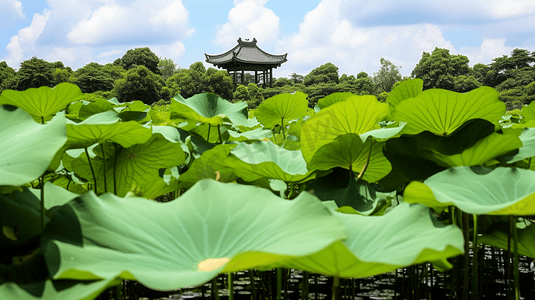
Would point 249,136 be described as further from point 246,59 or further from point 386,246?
point 246,59

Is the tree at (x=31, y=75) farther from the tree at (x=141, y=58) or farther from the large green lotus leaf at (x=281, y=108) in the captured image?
the large green lotus leaf at (x=281, y=108)

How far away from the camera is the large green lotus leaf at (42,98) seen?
1113mm

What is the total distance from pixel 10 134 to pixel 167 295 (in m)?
1.18

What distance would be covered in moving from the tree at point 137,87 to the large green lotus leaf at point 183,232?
23.0 meters

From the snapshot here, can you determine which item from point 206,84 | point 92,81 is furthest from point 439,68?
point 92,81

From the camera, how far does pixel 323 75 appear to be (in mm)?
34469

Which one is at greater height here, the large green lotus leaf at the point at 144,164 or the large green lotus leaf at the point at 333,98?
the large green lotus leaf at the point at 333,98

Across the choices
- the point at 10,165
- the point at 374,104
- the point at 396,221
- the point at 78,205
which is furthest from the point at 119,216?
the point at 374,104

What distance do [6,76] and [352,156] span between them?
103ft

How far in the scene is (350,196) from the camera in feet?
3.09

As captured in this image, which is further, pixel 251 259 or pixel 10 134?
pixel 10 134

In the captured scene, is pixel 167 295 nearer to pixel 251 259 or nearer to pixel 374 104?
pixel 374 104

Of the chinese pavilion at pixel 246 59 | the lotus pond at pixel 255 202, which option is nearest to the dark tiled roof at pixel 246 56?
the chinese pavilion at pixel 246 59

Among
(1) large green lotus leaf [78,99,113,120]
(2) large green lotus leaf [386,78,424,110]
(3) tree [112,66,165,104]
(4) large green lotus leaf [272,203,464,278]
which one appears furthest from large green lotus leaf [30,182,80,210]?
(3) tree [112,66,165,104]
